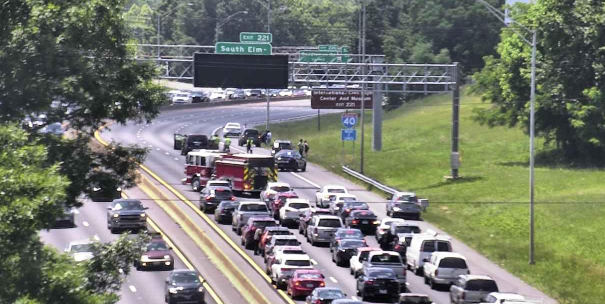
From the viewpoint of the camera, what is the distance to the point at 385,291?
41.0 meters

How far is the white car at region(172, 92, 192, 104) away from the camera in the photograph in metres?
131

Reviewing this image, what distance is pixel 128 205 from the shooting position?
179 ft

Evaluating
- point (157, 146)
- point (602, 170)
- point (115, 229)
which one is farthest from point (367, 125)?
point (115, 229)

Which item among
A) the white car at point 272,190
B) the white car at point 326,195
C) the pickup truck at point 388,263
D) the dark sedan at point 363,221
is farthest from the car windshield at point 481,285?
the white car at point 272,190

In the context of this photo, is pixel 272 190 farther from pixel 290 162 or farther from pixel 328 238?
pixel 290 162

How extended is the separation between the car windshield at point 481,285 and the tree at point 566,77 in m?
37.2

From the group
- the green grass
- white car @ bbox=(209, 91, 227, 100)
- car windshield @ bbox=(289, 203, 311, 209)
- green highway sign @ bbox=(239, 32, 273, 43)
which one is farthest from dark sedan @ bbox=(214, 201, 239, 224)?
white car @ bbox=(209, 91, 227, 100)

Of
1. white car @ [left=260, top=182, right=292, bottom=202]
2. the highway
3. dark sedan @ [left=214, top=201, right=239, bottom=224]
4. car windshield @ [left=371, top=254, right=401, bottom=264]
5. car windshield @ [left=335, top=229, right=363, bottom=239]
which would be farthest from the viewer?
white car @ [left=260, top=182, right=292, bottom=202]

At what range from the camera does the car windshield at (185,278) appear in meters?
40.9

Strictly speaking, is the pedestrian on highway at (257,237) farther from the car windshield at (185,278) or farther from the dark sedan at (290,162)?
the dark sedan at (290,162)

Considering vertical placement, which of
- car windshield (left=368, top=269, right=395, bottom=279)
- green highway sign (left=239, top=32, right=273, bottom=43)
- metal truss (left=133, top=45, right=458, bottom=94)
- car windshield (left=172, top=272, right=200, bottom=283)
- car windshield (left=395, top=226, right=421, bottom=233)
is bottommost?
car windshield (left=172, top=272, right=200, bottom=283)

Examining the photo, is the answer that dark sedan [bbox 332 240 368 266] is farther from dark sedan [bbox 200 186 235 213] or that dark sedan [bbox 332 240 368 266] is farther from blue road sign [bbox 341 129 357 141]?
blue road sign [bbox 341 129 357 141]

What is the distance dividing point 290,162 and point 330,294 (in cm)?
4236

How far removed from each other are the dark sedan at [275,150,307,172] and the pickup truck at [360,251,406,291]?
1430 inches
